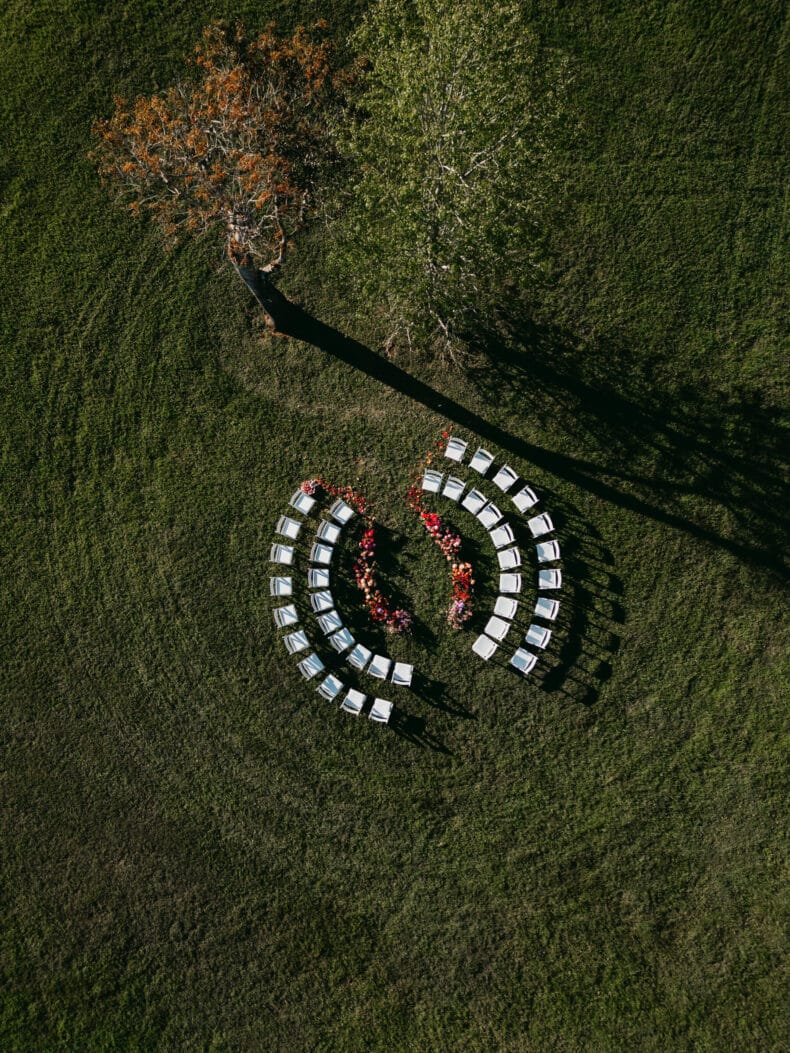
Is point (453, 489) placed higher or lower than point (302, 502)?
higher

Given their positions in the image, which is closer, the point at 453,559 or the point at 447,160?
the point at 447,160

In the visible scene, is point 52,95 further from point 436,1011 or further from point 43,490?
point 436,1011

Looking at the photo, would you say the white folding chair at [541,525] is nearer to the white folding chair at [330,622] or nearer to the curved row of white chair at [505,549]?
the curved row of white chair at [505,549]

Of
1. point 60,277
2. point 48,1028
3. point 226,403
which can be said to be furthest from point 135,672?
point 60,277

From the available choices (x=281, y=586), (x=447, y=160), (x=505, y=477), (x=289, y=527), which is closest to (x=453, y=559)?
(x=505, y=477)

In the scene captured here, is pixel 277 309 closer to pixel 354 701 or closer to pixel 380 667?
pixel 380 667

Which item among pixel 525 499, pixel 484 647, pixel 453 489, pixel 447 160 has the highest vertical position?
pixel 447 160
